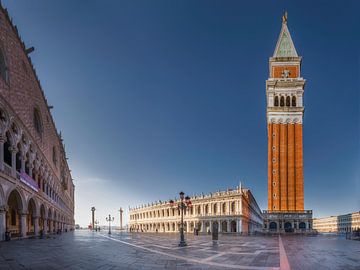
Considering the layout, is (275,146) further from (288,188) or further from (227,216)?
(227,216)

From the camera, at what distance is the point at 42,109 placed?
4284 cm

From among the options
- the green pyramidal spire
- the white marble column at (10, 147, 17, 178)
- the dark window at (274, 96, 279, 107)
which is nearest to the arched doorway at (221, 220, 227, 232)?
the dark window at (274, 96, 279, 107)

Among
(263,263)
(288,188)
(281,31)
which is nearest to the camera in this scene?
(263,263)

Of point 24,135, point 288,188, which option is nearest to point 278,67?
point 288,188

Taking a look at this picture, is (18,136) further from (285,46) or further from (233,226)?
(285,46)

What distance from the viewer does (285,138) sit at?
90.4 metres

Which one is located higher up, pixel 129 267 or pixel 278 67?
pixel 278 67

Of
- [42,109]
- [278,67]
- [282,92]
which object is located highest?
[278,67]

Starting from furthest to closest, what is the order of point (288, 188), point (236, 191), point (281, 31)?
1. point (281, 31)
2. point (288, 188)
3. point (236, 191)

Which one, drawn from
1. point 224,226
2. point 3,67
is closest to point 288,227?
point 224,226

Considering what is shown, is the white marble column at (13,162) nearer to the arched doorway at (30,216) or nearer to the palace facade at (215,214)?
the arched doorway at (30,216)

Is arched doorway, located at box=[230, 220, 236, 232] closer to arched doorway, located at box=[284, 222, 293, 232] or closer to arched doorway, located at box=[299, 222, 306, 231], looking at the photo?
arched doorway, located at box=[284, 222, 293, 232]

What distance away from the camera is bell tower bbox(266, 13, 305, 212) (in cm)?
8744

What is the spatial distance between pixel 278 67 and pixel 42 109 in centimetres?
7433
